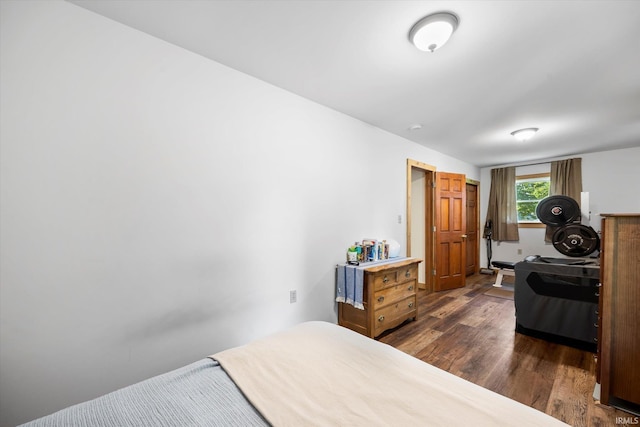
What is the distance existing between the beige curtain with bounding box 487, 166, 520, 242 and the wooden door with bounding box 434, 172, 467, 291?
5.31 feet

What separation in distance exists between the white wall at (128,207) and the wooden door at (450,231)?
113 inches

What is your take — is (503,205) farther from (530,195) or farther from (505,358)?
(505,358)

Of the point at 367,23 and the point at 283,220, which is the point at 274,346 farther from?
the point at 367,23

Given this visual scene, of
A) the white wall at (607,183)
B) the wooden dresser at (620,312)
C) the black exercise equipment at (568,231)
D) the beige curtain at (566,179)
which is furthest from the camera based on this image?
the beige curtain at (566,179)

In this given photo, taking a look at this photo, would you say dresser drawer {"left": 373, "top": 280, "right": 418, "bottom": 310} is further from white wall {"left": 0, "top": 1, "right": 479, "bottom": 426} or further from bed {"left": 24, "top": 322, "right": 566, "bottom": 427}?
bed {"left": 24, "top": 322, "right": 566, "bottom": 427}

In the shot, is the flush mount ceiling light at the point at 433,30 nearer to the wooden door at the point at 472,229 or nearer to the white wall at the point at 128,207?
the white wall at the point at 128,207

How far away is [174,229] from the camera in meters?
1.79

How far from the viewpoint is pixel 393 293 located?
9.29ft

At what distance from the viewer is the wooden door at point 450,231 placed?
14.3 feet

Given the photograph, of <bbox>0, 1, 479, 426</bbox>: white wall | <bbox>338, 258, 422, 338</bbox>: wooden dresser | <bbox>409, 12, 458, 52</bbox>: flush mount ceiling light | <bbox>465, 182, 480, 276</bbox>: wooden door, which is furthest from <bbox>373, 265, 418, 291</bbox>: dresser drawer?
<bbox>465, 182, 480, 276</bbox>: wooden door

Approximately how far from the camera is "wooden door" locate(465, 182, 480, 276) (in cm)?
565

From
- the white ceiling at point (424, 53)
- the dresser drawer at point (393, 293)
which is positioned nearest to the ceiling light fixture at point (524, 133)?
the white ceiling at point (424, 53)

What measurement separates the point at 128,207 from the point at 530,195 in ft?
22.9

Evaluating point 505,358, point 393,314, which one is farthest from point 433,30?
point 505,358
